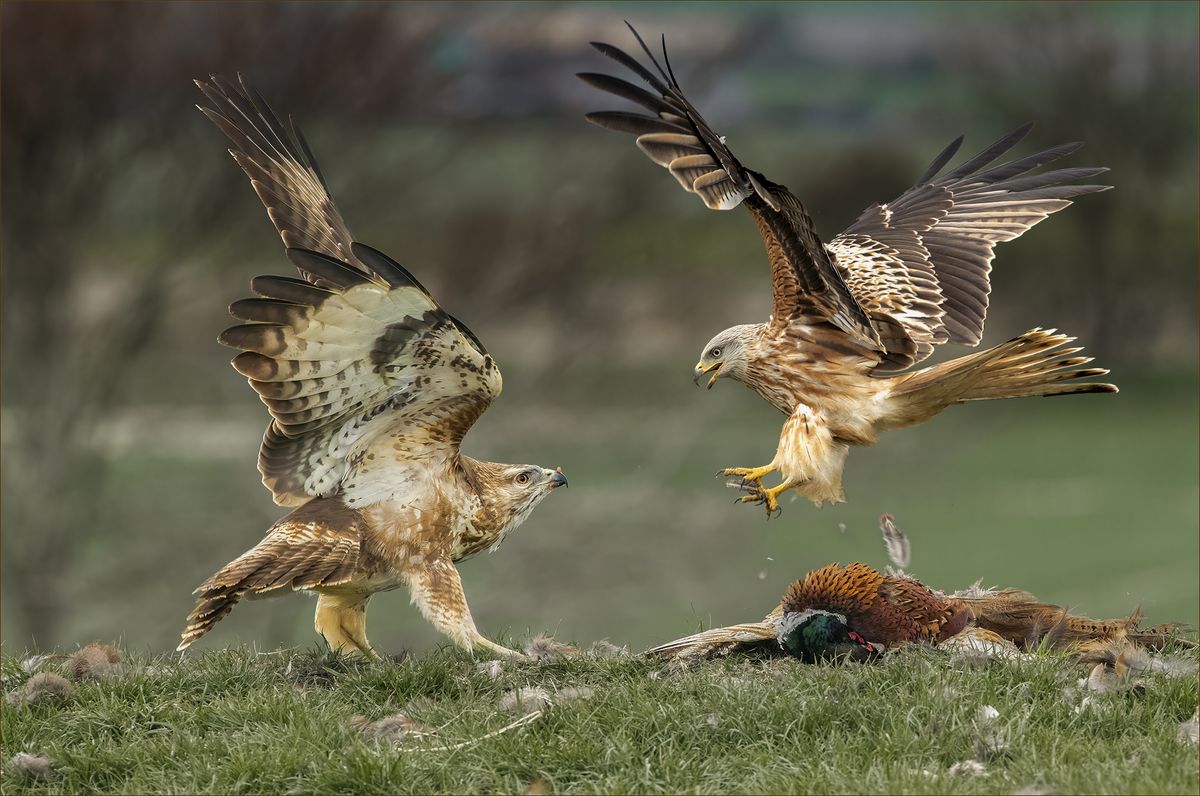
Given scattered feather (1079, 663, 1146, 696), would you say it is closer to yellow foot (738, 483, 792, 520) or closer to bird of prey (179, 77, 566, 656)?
yellow foot (738, 483, 792, 520)

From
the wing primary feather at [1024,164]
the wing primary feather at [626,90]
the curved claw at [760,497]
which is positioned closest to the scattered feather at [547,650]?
the curved claw at [760,497]

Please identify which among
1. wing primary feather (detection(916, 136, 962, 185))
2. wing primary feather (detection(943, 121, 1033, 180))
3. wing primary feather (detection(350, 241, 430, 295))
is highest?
wing primary feather (detection(916, 136, 962, 185))

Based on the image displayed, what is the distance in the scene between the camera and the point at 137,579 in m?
13.5

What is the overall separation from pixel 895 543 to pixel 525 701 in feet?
6.01

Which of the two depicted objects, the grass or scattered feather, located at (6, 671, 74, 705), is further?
scattered feather, located at (6, 671, 74, 705)

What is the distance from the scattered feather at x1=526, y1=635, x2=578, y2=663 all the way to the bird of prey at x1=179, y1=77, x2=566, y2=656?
14 cm

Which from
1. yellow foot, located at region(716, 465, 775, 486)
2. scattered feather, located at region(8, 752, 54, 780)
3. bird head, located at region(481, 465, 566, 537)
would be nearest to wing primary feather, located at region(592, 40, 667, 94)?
yellow foot, located at region(716, 465, 775, 486)

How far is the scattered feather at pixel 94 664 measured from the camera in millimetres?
5578

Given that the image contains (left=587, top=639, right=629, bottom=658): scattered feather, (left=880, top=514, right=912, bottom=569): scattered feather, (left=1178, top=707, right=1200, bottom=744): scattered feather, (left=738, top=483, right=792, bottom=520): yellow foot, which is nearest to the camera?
(left=1178, top=707, right=1200, bottom=744): scattered feather

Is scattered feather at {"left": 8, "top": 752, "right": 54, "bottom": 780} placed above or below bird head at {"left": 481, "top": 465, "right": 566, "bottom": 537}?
below

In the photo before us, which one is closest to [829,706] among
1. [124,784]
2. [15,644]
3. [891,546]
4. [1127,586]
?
[891,546]

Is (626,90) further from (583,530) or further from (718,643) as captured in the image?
(583,530)

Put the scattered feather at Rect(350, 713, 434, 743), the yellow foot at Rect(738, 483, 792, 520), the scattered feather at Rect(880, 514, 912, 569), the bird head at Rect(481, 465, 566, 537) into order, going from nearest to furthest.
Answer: the scattered feather at Rect(350, 713, 434, 743)
the yellow foot at Rect(738, 483, 792, 520)
the scattered feather at Rect(880, 514, 912, 569)
the bird head at Rect(481, 465, 566, 537)

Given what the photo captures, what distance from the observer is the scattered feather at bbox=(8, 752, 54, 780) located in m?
4.75
